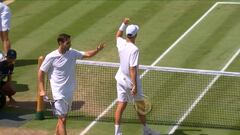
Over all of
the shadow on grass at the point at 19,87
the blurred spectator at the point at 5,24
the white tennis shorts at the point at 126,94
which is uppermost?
the blurred spectator at the point at 5,24

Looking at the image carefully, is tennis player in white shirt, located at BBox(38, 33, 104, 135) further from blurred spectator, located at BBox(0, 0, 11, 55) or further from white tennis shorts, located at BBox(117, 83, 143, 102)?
blurred spectator, located at BBox(0, 0, 11, 55)

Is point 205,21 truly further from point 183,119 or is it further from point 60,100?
point 60,100

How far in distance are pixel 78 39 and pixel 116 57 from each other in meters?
2.05

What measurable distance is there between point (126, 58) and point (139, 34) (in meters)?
7.45

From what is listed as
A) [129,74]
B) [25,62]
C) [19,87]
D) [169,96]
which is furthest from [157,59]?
[129,74]

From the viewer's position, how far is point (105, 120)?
49.7 ft

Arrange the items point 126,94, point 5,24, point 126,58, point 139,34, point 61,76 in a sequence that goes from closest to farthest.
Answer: point 61,76
point 126,58
point 126,94
point 5,24
point 139,34

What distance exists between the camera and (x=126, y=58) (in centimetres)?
1362

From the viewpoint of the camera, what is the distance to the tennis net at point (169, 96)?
14969 mm

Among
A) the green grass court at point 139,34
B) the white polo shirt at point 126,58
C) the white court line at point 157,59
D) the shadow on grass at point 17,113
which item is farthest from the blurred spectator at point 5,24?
the white polo shirt at point 126,58

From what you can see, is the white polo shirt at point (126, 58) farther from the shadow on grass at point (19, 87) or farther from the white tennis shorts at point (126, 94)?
the shadow on grass at point (19, 87)

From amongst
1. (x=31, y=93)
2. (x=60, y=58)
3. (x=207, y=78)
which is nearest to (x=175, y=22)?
(x=207, y=78)

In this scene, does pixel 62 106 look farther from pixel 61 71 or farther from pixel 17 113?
pixel 17 113

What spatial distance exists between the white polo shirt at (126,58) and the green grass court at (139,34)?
56.3 inches
